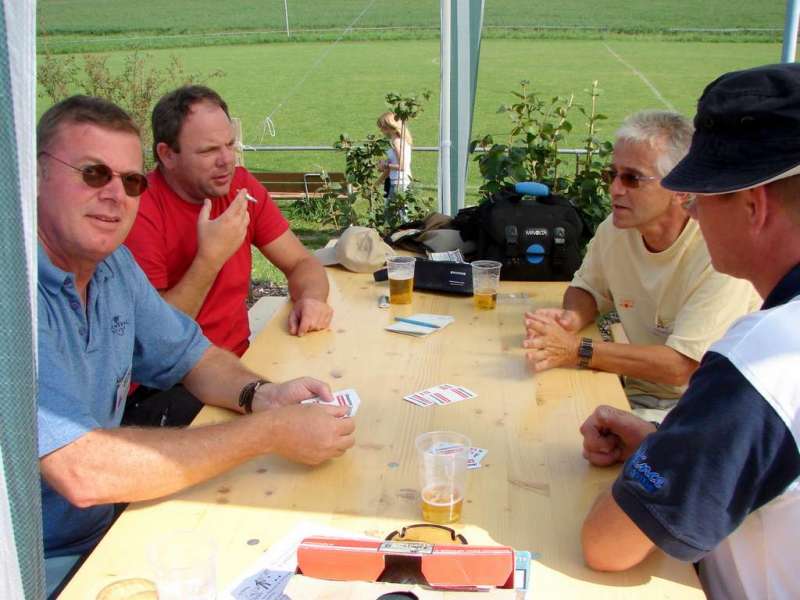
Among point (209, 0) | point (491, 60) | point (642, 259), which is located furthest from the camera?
point (209, 0)

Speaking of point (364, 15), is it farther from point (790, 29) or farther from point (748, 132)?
point (748, 132)

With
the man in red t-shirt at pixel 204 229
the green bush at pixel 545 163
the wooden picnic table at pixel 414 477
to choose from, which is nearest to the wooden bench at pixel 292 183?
the green bush at pixel 545 163

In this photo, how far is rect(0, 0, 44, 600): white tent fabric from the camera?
0.98 metres

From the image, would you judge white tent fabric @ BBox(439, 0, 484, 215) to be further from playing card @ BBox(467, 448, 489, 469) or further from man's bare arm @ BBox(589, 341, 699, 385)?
playing card @ BBox(467, 448, 489, 469)

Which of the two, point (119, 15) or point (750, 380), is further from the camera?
point (119, 15)

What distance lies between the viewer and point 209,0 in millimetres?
40156

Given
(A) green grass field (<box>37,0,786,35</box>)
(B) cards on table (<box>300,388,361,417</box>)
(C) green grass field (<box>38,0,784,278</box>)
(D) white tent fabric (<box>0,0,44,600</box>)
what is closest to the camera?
(D) white tent fabric (<box>0,0,44,600</box>)

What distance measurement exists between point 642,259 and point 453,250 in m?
1.11

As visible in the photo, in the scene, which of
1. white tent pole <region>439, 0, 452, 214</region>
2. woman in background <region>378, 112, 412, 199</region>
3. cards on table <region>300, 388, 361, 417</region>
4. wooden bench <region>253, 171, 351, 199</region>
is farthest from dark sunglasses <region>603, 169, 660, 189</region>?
wooden bench <region>253, 171, 351, 199</region>

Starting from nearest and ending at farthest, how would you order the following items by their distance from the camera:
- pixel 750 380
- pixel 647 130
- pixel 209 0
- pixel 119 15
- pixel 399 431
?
pixel 750 380
pixel 399 431
pixel 647 130
pixel 119 15
pixel 209 0

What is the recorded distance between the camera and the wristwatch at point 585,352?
2393 millimetres

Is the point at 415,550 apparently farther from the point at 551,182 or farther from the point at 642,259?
the point at 551,182

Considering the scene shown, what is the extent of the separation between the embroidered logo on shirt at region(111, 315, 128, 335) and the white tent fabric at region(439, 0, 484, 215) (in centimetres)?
354

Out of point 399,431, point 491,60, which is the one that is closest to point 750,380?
point 399,431
